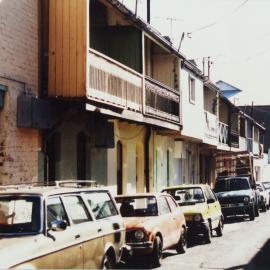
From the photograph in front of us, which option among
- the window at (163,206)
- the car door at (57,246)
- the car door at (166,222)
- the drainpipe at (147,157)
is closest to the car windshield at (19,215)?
the car door at (57,246)

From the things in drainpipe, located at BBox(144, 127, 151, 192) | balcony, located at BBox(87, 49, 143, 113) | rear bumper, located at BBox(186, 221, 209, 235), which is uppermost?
balcony, located at BBox(87, 49, 143, 113)

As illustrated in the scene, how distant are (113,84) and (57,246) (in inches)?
348

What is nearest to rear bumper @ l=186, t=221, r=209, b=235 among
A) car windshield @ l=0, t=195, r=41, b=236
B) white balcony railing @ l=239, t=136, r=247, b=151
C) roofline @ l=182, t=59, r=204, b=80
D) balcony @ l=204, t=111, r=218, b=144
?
car windshield @ l=0, t=195, r=41, b=236

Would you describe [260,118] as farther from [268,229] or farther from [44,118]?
[44,118]

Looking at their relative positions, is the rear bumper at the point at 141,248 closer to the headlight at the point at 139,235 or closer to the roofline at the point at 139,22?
the headlight at the point at 139,235

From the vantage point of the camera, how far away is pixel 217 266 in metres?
12.1

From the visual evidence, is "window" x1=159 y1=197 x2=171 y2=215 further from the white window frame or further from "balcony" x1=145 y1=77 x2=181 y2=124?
the white window frame

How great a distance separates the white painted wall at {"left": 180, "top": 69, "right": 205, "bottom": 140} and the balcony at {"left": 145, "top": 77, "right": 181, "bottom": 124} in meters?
1.52

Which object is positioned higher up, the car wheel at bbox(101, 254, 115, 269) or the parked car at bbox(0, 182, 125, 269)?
the parked car at bbox(0, 182, 125, 269)

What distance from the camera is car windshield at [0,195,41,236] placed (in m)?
7.59

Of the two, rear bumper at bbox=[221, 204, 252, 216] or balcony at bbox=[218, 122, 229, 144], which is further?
balcony at bbox=[218, 122, 229, 144]

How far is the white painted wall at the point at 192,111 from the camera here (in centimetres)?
2519

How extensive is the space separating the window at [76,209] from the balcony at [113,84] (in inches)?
223

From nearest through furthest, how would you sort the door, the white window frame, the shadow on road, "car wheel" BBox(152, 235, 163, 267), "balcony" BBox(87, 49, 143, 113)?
the shadow on road → "car wheel" BBox(152, 235, 163, 267) → the door → "balcony" BBox(87, 49, 143, 113) → the white window frame
